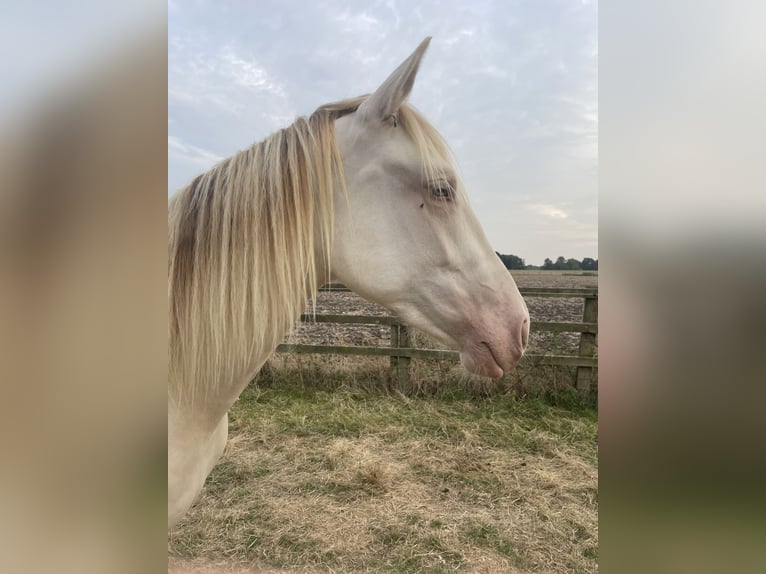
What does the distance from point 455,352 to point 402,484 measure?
1.25 m

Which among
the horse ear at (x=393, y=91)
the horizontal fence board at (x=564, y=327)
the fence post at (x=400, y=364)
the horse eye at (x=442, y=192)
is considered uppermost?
the horse ear at (x=393, y=91)

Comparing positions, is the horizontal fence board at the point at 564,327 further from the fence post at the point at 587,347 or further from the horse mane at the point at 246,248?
the horse mane at the point at 246,248

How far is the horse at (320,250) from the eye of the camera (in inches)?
27.5

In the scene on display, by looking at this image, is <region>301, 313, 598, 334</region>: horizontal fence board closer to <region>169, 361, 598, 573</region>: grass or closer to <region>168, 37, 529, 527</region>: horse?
<region>169, 361, 598, 573</region>: grass

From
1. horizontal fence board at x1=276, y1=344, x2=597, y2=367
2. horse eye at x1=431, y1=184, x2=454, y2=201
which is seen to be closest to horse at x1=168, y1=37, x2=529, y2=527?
horse eye at x1=431, y1=184, x2=454, y2=201

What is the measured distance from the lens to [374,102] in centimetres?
74

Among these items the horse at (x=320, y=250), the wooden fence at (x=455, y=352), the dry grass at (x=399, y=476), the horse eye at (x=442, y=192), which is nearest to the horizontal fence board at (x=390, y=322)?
the wooden fence at (x=455, y=352)
